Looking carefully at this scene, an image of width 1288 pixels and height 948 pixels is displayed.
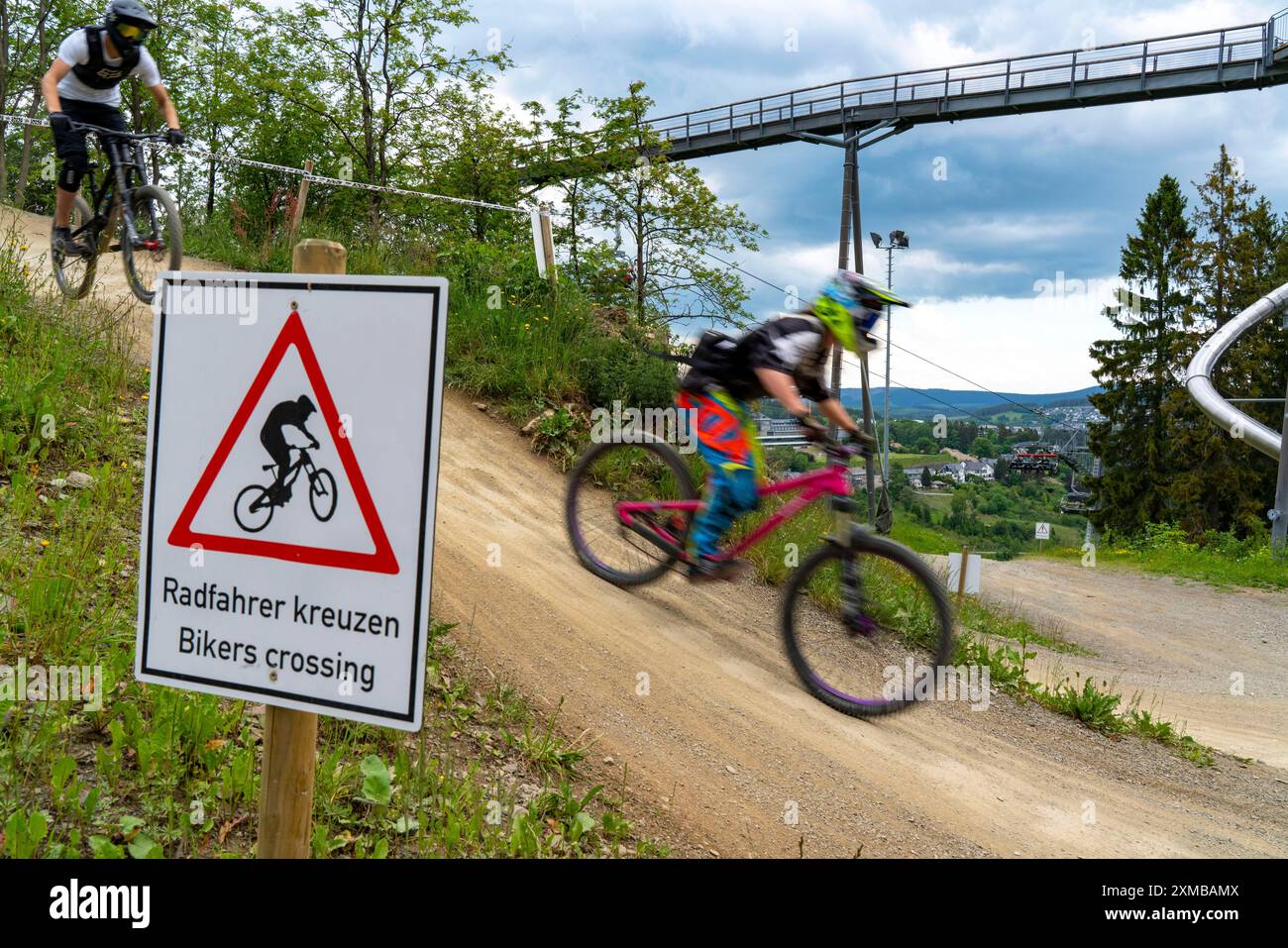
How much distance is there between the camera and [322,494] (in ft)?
5.34

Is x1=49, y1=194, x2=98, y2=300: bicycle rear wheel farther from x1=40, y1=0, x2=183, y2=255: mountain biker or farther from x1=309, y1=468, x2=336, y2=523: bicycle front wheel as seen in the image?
x1=309, y1=468, x2=336, y2=523: bicycle front wheel

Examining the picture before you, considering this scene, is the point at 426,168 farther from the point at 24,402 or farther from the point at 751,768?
the point at 751,768

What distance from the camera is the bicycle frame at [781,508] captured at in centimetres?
466

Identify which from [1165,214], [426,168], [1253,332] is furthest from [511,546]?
[1165,214]

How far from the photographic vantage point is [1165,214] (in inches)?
1756

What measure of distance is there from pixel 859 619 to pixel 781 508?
813 mm

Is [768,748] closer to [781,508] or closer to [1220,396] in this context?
[781,508]

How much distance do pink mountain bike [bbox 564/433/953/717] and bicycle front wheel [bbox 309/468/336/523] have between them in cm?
334

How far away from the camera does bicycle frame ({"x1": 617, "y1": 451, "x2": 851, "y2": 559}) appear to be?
4656 millimetres

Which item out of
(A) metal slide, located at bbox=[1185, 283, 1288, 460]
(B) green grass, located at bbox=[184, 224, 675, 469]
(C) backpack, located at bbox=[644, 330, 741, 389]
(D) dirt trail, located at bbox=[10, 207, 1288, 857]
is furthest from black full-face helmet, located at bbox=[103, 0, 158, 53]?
(A) metal slide, located at bbox=[1185, 283, 1288, 460]

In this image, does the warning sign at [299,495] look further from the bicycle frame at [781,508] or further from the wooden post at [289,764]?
the bicycle frame at [781,508]

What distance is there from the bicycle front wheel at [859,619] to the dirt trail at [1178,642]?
3146mm

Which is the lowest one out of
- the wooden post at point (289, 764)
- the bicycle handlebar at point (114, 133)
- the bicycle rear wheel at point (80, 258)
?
the wooden post at point (289, 764)
